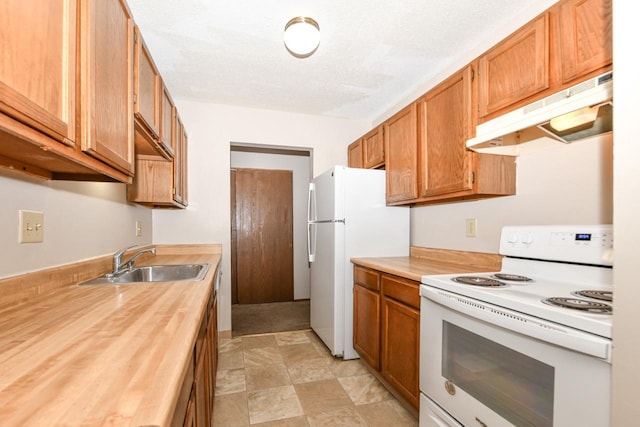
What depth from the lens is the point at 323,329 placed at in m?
2.88

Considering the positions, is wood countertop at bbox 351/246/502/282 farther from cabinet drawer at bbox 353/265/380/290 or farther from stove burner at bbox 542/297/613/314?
stove burner at bbox 542/297/613/314

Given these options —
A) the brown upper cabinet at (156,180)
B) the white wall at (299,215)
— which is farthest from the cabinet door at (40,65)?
the white wall at (299,215)

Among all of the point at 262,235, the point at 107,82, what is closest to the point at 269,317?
the point at 262,235

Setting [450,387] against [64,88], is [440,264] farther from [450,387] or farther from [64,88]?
[64,88]

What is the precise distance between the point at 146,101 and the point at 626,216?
1.90 meters

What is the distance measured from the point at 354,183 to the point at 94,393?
90.4 inches

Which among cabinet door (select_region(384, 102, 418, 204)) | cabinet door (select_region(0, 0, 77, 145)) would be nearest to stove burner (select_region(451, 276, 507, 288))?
cabinet door (select_region(384, 102, 418, 204))

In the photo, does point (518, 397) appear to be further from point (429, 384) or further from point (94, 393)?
point (94, 393)

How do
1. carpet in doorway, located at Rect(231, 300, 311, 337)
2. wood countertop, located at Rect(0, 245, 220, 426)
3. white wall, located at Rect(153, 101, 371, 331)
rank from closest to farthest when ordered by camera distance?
wood countertop, located at Rect(0, 245, 220, 426)
white wall, located at Rect(153, 101, 371, 331)
carpet in doorway, located at Rect(231, 300, 311, 337)

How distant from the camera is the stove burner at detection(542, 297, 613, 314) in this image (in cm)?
98

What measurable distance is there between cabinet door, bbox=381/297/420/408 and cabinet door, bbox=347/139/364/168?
162cm

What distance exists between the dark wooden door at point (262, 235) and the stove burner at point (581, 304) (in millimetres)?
3729

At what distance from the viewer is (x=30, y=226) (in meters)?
1.16

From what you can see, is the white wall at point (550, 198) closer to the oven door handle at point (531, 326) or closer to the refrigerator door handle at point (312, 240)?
the oven door handle at point (531, 326)
